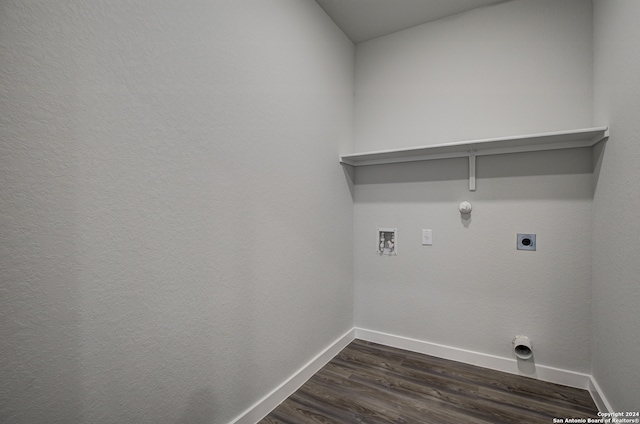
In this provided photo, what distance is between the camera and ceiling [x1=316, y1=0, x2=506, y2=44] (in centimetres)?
200

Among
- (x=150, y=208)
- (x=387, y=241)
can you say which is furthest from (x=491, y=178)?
(x=150, y=208)

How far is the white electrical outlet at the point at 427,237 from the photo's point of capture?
7.19ft

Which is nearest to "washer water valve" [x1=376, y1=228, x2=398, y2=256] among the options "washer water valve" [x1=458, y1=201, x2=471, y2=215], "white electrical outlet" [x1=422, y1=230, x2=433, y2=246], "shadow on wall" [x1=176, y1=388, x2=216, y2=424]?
"white electrical outlet" [x1=422, y1=230, x2=433, y2=246]

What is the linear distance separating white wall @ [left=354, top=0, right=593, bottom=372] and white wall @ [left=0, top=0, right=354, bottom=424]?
85cm

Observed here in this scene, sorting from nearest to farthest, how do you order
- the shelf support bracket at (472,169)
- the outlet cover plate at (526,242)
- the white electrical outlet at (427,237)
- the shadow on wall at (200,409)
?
the shadow on wall at (200,409) → the outlet cover plate at (526,242) → the shelf support bracket at (472,169) → the white electrical outlet at (427,237)

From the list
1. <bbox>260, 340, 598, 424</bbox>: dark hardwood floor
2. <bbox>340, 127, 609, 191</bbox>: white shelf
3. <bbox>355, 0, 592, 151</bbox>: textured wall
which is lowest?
<bbox>260, 340, 598, 424</bbox>: dark hardwood floor

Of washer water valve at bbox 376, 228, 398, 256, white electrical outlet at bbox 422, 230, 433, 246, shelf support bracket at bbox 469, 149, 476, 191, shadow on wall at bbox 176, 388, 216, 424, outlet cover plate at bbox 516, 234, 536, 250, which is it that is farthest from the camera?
washer water valve at bbox 376, 228, 398, 256

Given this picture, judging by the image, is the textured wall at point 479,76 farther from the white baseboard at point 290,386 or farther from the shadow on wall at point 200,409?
the shadow on wall at point 200,409

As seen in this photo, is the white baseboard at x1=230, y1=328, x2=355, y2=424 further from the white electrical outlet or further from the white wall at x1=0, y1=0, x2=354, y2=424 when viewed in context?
the white electrical outlet

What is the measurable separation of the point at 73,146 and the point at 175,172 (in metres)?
0.33

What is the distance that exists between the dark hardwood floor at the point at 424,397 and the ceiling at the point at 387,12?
261cm

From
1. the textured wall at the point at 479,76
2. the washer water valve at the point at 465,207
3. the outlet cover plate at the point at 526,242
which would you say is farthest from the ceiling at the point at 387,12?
the outlet cover plate at the point at 526,242

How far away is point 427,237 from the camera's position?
86.8 inches

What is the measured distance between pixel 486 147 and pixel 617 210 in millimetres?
772
